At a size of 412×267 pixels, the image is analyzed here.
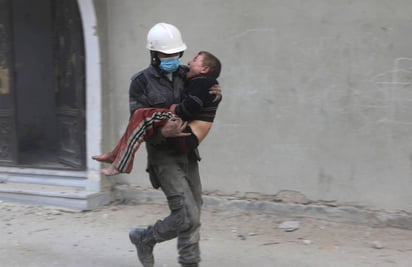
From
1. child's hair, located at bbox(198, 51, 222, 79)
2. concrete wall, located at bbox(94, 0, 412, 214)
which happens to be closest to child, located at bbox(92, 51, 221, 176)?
child's hair, located at bbox(198, 51, 222, 79)

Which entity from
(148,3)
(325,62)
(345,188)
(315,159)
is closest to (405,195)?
(345,188)

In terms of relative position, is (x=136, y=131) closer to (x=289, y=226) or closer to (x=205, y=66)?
(x=205, y=66)

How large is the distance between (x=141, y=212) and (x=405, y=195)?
2605mm

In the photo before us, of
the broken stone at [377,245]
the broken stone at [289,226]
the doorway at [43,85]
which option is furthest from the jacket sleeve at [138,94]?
the doorway at [43,85]

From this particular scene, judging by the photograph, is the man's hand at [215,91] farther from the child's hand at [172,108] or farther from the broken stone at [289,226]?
the broken stone at [289,226]

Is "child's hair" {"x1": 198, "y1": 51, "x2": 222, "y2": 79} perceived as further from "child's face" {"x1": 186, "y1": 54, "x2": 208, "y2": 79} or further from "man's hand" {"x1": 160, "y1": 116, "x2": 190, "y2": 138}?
"man's hand" {"x1": 160, "y1": 116, "x2": 190, "y2": 138}

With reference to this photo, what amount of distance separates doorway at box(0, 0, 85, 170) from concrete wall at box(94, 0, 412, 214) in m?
0.98

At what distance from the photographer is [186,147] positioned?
3.53m

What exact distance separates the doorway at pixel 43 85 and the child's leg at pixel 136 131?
2.81 metres

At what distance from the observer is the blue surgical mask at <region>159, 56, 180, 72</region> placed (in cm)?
348

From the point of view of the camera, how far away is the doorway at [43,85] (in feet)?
20.7

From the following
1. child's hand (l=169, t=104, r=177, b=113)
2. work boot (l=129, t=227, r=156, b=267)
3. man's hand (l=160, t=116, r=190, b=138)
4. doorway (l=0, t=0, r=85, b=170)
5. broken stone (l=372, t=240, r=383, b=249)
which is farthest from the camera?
doorway (l=0, t=0, r=85, b=170)

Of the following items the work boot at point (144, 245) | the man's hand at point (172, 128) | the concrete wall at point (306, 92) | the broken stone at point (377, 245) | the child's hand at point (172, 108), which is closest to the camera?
the man's hand at point (172, 128)

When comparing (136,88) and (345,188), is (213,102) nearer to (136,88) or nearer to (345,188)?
(136,88)
